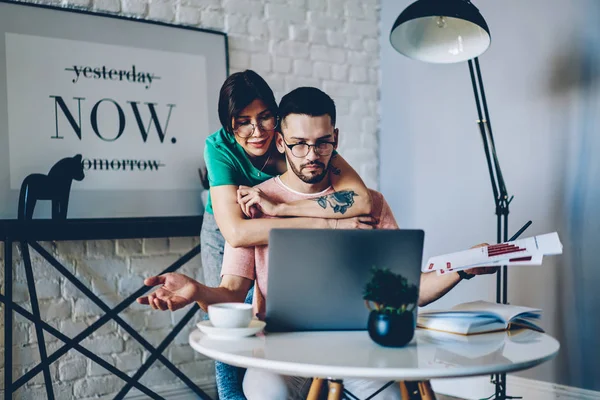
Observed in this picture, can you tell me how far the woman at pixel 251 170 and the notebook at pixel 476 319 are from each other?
1.24ft

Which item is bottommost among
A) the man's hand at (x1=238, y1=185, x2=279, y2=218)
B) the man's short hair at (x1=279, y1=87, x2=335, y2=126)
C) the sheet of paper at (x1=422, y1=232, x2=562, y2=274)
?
the sheet of paper at (x1=422, y1=232, x2=562, y2=274)

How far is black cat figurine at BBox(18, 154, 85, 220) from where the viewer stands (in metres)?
2.25

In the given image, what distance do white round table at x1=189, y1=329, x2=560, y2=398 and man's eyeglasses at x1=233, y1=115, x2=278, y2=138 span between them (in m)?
0.78

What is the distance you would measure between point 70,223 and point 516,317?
4.96 feet

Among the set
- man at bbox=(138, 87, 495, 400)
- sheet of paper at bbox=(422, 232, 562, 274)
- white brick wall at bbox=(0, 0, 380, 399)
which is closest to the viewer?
sheet of paper at bbox=(422, 232, 562, 274)

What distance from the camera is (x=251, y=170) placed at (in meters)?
2.04

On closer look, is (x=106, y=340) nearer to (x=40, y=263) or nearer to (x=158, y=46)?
(x=40, y=263)

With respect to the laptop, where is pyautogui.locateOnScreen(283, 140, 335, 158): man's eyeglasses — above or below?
above

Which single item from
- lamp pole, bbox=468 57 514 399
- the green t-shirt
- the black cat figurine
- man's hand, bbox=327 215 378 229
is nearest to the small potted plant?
man's hand, bbox=327 215 378 229

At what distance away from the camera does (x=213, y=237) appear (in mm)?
2410

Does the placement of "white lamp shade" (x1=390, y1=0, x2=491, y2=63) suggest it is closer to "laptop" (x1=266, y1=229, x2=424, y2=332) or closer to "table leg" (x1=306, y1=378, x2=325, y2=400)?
"laptop" (x1=266, y1=229, x2=424, y2=332)

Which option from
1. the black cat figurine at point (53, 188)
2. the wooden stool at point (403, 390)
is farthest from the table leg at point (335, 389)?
the black cat figurine at point (53, 188)

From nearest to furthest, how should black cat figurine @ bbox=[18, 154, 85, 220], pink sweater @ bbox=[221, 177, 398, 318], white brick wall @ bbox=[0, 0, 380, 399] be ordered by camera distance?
pink sweater @ bbox=[221, 177, 398, 318], black cat figurine @ bbox=[18, 154, 85, 220], white brick wall @ bbox=[0, 0, 380, 399]

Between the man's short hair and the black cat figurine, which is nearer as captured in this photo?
the man's short hair
